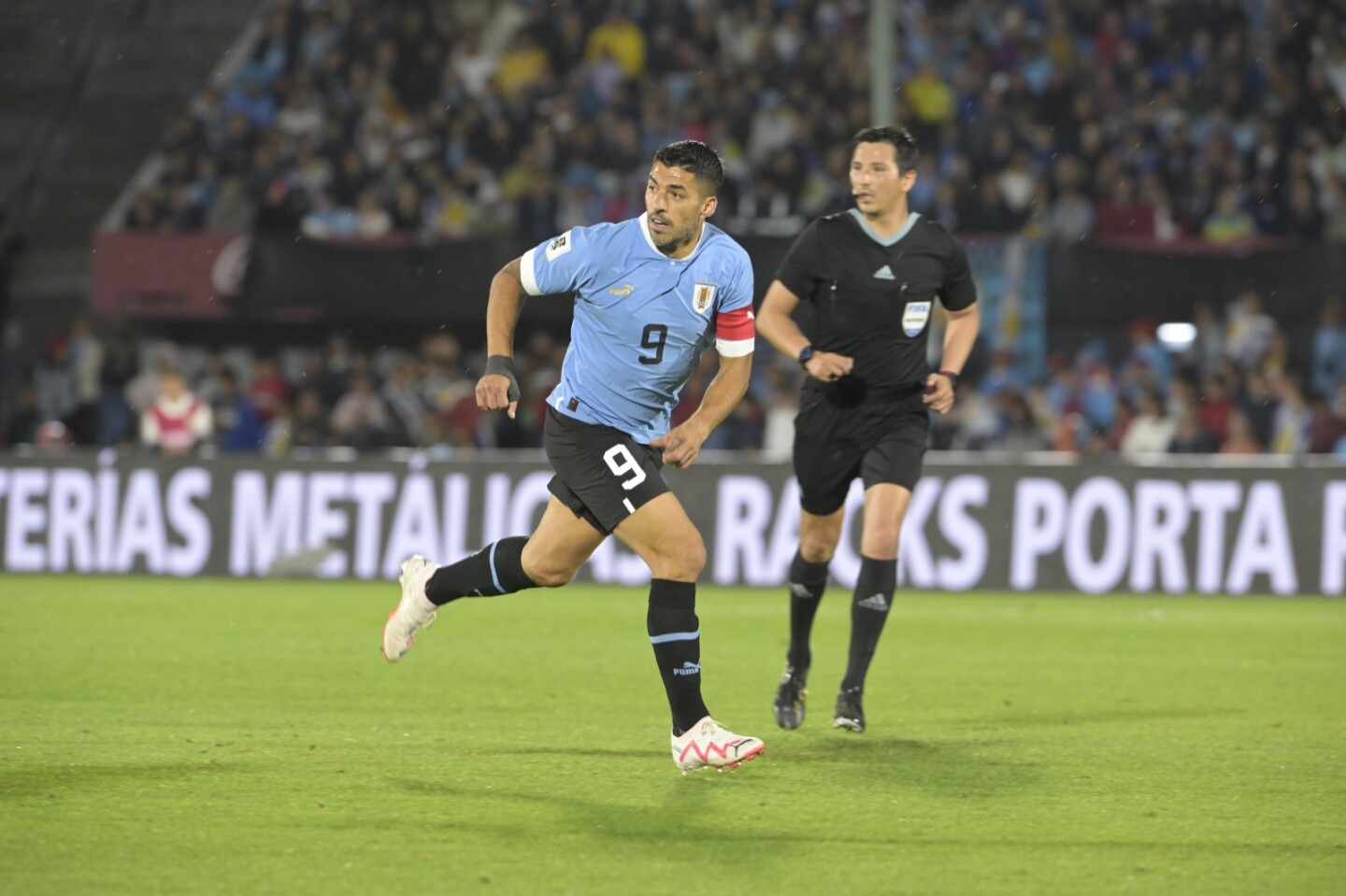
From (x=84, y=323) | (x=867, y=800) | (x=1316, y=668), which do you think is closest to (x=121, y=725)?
(x=867, y=800)

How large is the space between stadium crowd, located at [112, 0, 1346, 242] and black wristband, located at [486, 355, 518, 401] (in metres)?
12.9

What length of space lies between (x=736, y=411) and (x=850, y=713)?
1129cm

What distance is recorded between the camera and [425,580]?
7.23 m

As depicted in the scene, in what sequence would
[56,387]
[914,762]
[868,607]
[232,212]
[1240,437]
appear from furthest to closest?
[232,212], [56,387], [1240,437], [868,607], [914,762]

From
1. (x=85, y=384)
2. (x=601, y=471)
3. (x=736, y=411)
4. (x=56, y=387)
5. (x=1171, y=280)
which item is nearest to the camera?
(x=601, y=471)

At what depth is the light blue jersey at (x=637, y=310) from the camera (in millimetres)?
6559

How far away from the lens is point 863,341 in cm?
804

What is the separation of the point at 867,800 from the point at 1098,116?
631 inches

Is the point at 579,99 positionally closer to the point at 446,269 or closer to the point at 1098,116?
the point at 446,269

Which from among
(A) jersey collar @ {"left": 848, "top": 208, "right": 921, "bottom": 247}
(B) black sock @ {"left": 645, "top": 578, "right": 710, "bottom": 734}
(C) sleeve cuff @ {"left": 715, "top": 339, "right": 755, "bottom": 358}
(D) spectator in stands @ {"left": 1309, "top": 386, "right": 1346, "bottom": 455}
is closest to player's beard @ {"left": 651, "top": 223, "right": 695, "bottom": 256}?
(C) sleeve cuff @ {"left": 715, "top": 339, "right": 755, "bottom": 358}

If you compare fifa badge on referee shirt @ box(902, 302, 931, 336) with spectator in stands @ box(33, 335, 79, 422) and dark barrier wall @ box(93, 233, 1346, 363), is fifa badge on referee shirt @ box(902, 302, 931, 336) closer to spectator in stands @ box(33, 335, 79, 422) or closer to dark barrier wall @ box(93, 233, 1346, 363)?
dark barrier wall @ box(93, 233, 1346, 363)

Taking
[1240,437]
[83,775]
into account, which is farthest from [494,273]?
[83,775]

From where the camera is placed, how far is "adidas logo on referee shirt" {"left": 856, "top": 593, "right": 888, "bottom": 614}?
764cm

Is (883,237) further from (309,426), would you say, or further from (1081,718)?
(309,426)
